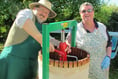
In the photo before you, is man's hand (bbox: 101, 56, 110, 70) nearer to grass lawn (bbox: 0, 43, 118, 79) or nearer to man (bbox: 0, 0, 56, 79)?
man (bbox: 0, 0, 56, 79)

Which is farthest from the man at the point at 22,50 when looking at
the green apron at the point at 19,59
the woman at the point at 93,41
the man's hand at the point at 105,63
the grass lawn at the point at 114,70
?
the grass lawn at the point at 114,70

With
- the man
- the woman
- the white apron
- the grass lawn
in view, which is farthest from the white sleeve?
the grass lawn

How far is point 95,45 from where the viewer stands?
2.25 m

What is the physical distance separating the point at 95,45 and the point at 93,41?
0.05 m

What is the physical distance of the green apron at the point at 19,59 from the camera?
67.5 inches

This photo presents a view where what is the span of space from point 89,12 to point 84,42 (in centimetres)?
31

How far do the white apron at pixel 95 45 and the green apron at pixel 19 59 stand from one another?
621 mm

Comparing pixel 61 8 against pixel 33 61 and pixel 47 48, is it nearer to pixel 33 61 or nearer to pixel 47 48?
pixel 33 61

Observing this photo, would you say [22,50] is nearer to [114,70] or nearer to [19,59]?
[19,59]

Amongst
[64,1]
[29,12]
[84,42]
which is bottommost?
[84,42]

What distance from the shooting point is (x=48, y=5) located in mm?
1728

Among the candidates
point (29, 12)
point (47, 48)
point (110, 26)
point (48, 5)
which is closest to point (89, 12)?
point (48, 5)

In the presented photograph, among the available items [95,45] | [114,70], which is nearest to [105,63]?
[95,45]

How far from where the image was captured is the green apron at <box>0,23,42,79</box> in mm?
1714
